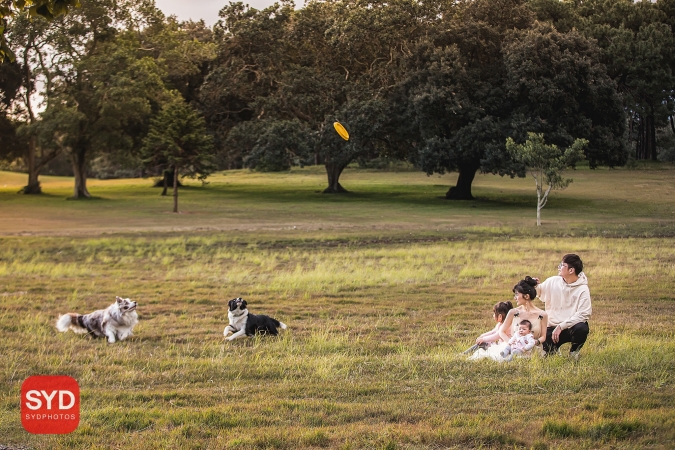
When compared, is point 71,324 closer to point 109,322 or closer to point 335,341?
point 109,322

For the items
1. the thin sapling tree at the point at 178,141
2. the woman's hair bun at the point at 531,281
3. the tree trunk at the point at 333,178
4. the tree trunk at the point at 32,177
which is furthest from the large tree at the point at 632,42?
the woman's hair bun at the point at 531,281

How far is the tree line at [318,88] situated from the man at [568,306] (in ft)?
111

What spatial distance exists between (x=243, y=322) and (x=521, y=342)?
3454mm

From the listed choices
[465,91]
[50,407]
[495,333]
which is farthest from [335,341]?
[465,91]

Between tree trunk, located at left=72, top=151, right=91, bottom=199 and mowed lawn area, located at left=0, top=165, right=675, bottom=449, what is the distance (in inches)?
872

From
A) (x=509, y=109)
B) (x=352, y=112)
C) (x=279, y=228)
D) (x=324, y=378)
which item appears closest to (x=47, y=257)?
(x=279, y=228)

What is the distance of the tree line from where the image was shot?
45438 millimetres

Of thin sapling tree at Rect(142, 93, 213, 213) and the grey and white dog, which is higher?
thin sapling tree at Rect(142, 93, 213, 213)

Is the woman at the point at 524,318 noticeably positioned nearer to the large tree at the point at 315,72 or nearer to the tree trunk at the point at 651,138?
the large tree at the point at 315,72

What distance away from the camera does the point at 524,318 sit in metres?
8.37

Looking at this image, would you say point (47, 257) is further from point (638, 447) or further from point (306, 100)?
point (306, 100)

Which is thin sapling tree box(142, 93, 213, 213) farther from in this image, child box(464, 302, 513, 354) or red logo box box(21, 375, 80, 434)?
red logo box box(21, 375, 80, 434)

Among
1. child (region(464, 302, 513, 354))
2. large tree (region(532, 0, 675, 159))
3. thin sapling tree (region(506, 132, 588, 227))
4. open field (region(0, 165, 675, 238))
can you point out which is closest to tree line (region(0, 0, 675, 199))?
open field (region(0, 165, 675, 238))

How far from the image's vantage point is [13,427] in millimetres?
5754
